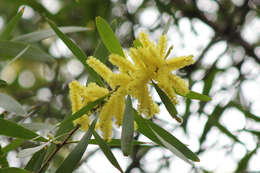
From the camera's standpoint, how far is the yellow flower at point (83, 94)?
959 millimetres

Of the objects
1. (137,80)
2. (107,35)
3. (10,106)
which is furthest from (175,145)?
(10,106)

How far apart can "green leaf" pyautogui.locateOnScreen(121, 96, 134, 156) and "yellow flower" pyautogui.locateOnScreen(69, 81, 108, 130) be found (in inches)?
3.0

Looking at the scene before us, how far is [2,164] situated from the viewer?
3.79ft

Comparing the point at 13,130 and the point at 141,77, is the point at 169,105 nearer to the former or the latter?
the point at 141,77

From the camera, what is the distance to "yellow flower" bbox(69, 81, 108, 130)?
96 centimetres

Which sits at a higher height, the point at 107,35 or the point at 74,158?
the point at 107,35

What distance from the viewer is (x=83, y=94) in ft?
3.19

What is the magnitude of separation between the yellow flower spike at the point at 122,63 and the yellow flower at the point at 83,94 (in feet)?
0.26

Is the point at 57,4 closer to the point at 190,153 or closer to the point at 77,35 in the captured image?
the point at 77,35

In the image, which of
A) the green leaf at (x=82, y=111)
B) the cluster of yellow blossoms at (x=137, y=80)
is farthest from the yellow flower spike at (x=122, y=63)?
the green leaf at (x=82, y=111)

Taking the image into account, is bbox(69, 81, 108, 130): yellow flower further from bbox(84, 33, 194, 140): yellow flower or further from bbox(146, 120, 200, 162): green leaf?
bbox(146, 120, 200, 162): green leaf

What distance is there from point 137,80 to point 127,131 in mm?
136

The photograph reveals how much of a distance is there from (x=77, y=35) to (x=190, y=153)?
1.90 metres

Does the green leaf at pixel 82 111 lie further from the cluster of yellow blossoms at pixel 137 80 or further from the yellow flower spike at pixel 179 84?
the yellow flower spike at pixel 179 84
